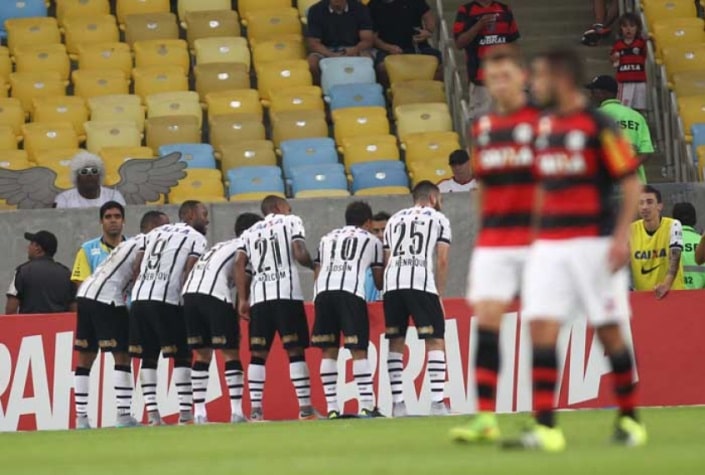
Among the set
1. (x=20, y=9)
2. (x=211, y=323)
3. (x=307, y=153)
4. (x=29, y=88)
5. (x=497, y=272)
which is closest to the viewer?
(x=497, y=272)

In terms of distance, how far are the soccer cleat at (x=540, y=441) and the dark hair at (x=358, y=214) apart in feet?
24.1

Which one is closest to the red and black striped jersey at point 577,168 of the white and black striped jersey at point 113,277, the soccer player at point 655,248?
the soccer player at point 655,248

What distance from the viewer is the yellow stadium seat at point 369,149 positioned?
1981 cm

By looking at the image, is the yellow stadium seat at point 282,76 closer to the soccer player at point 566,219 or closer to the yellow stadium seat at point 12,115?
the yellow stadium seat at point 12,115

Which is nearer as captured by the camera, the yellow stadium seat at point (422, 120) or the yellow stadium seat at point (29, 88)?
the yellow stadium seat at point (422, 120)

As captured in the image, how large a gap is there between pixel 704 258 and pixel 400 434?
5533 millimetres

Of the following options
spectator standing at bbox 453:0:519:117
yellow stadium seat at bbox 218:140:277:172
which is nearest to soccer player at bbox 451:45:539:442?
yellow stadium seat at bbox 218:140:277:172

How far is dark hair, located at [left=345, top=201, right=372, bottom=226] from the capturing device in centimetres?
1608

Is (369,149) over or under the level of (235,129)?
under

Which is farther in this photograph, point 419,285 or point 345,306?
point 345,306

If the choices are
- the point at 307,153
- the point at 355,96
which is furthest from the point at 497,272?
the point at 355,96

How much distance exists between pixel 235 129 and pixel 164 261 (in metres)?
4.59

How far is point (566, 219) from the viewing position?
29.1 feet

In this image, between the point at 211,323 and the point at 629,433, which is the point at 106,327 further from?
the point at 629,433
